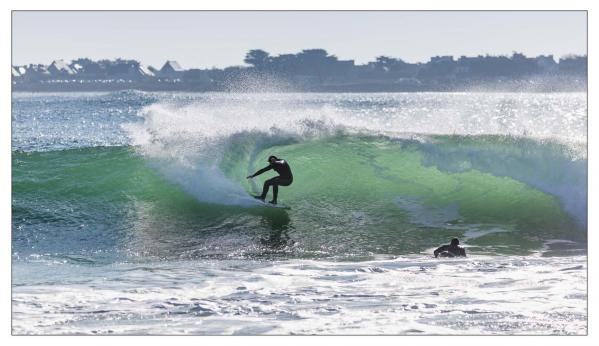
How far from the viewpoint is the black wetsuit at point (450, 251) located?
10.3 metres

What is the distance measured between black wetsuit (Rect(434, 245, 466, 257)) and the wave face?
59 centimetres

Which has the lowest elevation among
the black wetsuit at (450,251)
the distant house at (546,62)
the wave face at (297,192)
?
the black wetsuit at (450,251)

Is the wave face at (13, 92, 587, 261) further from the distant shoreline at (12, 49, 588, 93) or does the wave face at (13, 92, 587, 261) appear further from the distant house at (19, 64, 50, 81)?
the distant house at (19, 64, 50, 81)

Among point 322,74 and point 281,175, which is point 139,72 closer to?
point 322,74

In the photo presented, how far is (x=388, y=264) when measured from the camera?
9.83 meters

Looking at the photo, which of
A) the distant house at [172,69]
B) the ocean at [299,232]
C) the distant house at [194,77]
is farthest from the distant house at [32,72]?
the ocean at [299,232]

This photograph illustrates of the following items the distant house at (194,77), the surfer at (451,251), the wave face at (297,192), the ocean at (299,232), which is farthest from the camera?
the distant house at (194,77)

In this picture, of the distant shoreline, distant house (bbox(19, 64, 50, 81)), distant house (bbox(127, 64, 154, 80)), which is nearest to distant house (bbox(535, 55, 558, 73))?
the distant shoreline

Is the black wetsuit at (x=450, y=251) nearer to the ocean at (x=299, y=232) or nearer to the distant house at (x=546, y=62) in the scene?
the ocean at (x=299, y=232)

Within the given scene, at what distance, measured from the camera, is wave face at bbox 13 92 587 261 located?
11305 mm

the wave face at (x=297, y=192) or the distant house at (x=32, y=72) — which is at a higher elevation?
the distant house at (x=32, y=72)

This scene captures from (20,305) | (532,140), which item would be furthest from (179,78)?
(20,305)

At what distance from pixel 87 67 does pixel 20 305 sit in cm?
10576
